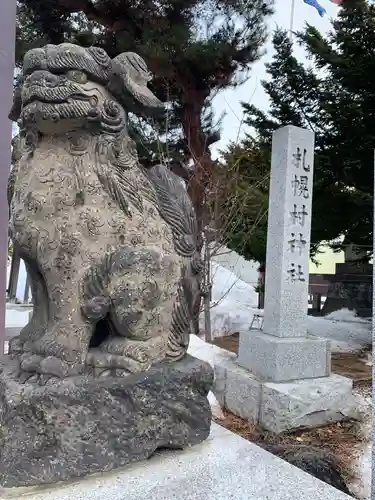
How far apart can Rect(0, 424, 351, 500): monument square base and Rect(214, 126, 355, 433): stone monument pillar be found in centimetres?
147

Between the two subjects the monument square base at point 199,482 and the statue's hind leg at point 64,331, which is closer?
the monument square base at point 199,482

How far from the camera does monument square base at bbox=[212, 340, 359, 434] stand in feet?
8.41

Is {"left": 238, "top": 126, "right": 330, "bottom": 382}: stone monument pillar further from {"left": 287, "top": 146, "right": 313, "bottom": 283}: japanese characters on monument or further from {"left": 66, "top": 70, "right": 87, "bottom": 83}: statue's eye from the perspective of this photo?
{"left": 66, "top": 70, "right": 87, "bottom": 83}: statue's eye

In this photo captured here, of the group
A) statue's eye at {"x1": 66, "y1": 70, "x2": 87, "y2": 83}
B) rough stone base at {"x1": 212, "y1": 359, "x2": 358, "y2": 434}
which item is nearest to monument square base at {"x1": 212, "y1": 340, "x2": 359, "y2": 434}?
rough stone base at {"x1": 212, "y1": 359, "x2": 358, "y2": 434}

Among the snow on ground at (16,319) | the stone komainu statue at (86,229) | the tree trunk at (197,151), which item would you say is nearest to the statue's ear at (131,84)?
the stone komainu statue at (86,229)

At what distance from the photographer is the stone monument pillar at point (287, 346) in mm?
2637

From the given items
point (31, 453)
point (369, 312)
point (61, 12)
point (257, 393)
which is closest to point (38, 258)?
point (31, 453)

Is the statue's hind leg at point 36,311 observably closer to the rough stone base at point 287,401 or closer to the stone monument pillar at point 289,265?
the rough stone base at point 287,401

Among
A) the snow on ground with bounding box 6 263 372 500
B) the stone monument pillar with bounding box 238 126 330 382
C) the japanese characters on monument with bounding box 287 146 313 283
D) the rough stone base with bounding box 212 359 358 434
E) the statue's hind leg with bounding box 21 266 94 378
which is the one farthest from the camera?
the japanese characters on monument with bounding box 287 146 313 283

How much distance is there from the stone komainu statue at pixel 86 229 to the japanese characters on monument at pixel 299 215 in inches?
75.2

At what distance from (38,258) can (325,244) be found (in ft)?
16.0

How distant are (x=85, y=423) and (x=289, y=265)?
218 cm

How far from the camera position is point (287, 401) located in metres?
2.55

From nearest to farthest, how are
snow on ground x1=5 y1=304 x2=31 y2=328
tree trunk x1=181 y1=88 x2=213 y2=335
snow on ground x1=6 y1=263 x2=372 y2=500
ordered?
snow on ground x1=6 y1=263 x2=372 y2=500 < snow on ground x1=5 y1=304 x2=31 y2=328 < tree trunk x1=181 y1=88 x2=213 y2=335
